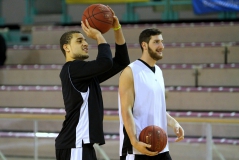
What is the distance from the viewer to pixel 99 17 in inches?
133

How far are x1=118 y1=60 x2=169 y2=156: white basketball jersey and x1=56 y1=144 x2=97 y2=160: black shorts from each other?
0.31 metres

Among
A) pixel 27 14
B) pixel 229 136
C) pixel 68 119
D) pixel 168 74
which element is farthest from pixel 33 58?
pixel 68 119

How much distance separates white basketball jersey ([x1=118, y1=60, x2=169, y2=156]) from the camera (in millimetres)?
3525

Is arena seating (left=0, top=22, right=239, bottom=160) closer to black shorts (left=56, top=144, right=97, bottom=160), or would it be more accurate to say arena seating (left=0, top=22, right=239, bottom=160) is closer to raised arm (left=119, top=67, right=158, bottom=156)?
raised arm (left=119, top=67, right=158, bottom=156)

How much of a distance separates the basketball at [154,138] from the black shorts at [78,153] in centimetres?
35

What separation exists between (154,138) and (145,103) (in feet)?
1.08

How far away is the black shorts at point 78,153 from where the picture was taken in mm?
3330

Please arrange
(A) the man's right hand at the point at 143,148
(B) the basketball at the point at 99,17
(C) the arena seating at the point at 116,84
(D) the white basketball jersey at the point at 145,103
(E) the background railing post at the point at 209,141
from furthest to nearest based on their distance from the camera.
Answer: (C) the arena seating at the point at 116,84 < (E) the background railing post at the point at 209,141 < (D) the white basketball jersey at the point at 145,103 < (B) the basketball at the point at 99,17 < (A) the man's right hand at the point at 143,148

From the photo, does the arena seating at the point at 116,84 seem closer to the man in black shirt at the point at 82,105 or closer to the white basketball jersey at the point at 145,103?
the white basketball jersey at the point at 145,103

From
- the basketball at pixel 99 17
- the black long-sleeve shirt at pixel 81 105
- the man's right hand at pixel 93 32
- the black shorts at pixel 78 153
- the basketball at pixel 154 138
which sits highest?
the basketball at pixel 99 17

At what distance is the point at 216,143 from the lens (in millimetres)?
5043

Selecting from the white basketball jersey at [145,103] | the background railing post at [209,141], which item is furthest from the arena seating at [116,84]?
the white basketball jersey at [145,103]

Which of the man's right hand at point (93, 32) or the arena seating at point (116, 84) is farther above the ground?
the man's right hand at point (93, 32)

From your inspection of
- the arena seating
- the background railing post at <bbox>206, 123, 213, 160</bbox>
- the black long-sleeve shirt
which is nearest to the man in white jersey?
the black long-sleeve shirt
